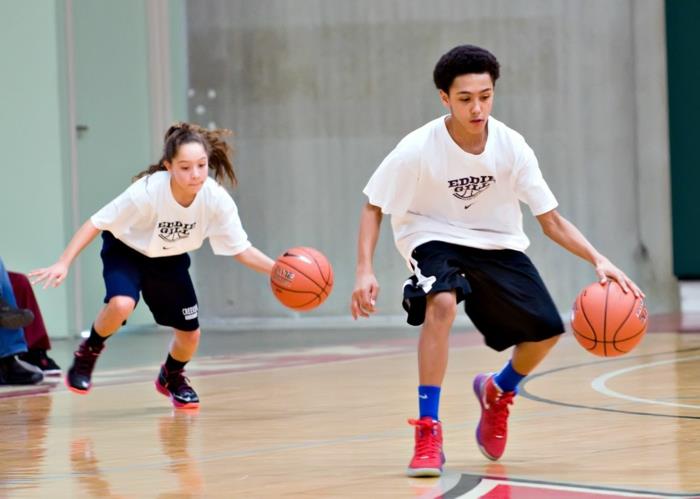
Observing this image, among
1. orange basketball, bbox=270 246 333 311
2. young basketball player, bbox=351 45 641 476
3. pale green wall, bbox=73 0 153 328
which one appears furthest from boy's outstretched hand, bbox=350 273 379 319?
pale green wall, bbox=73 0 153 328

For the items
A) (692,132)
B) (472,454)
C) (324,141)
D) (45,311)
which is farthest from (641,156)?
(472,454)

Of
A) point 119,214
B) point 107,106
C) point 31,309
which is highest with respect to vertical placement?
point 107,106

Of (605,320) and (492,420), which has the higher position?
(605,320)

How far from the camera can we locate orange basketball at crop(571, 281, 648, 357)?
13.8 ft

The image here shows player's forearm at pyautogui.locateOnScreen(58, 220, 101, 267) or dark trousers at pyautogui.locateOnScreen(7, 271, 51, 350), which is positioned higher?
player's forearm at pyautogui.locateOnScreen(58, 220, 101, 267)

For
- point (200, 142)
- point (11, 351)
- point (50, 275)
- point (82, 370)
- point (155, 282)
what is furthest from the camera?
point (11, 351)

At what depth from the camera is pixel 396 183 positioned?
4.30 m

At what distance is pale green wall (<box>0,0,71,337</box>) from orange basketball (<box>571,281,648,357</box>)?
7448mm

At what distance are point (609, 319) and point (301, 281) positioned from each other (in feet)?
5.91

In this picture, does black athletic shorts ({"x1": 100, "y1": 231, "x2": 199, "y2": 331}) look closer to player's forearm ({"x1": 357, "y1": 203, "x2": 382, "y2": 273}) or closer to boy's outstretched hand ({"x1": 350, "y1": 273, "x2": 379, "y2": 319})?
player's forearm ({"x1": 357, "y1": 203, "x2": 382, "y2": 273})

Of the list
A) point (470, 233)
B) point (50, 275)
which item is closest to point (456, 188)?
point (470, 233)

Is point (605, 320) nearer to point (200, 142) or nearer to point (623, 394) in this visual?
point (623, 394)

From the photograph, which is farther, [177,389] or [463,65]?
[177,389]

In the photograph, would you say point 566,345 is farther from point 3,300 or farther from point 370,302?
point 370,302
